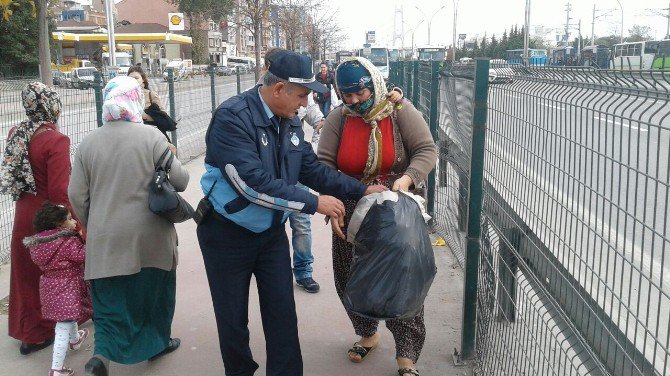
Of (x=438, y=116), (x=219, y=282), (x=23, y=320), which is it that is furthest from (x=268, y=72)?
(x=438, y=116)

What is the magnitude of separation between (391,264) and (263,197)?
2.29 feet

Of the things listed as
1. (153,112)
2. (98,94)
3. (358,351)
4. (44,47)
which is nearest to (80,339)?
(358,351)

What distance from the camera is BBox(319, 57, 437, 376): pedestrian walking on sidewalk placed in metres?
3.37

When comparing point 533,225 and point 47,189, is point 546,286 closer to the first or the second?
point 533,225

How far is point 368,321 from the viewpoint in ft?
12.7

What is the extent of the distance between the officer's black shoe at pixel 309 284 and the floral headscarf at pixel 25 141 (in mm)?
2159

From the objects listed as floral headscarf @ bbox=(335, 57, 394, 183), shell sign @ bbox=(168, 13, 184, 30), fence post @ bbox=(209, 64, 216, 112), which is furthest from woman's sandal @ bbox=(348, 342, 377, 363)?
shell sign @ bbox=(168, 13, 184, 30)

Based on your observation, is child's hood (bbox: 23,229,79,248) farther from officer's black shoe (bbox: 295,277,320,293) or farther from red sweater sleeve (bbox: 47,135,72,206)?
officer's black shoe (bbox: 295,277,320,293)

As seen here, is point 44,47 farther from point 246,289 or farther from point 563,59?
point 563,59

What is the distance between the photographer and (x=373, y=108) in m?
3.42

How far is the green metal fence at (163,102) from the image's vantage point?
5432 millimetres

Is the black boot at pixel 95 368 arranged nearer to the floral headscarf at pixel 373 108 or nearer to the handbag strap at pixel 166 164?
the handbag strap at pixel 166 164

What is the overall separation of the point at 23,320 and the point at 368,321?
220cm

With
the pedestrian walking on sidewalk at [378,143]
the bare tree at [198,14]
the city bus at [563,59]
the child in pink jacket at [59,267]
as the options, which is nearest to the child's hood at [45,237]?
the child in pink jacket at [59,267]
